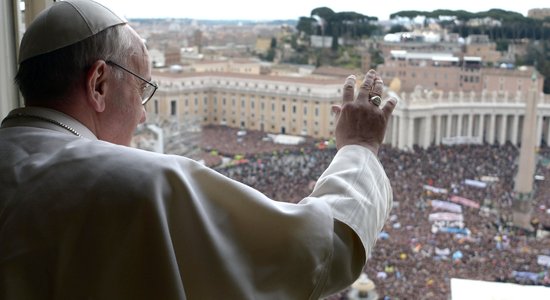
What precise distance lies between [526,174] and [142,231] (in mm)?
3290

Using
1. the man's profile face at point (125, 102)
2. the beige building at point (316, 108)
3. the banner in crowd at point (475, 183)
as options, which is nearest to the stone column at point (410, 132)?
the beige building at point (316, 108)

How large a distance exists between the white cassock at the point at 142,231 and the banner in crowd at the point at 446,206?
3.54m

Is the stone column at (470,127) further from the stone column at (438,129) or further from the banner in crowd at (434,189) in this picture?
the banner in crowd at (434,189)

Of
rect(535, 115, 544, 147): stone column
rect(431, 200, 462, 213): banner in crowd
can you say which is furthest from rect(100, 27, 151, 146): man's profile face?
rect(431, 200, 462, 213): banner in crowd

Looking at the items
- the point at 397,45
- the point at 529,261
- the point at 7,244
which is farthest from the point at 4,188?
the point at 529,261

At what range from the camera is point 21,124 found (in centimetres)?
39

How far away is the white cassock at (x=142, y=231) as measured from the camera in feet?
1.10

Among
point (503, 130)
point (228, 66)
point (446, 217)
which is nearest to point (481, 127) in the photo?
point (503, 130)

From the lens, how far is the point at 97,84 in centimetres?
39

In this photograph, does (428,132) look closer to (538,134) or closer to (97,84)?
(538,134)

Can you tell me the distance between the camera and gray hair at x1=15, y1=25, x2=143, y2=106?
1.26ft

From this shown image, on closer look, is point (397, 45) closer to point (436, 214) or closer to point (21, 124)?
point (21, 124)

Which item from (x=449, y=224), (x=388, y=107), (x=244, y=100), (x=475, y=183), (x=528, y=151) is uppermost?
(x=388, y=107)

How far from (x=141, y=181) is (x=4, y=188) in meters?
0.08
